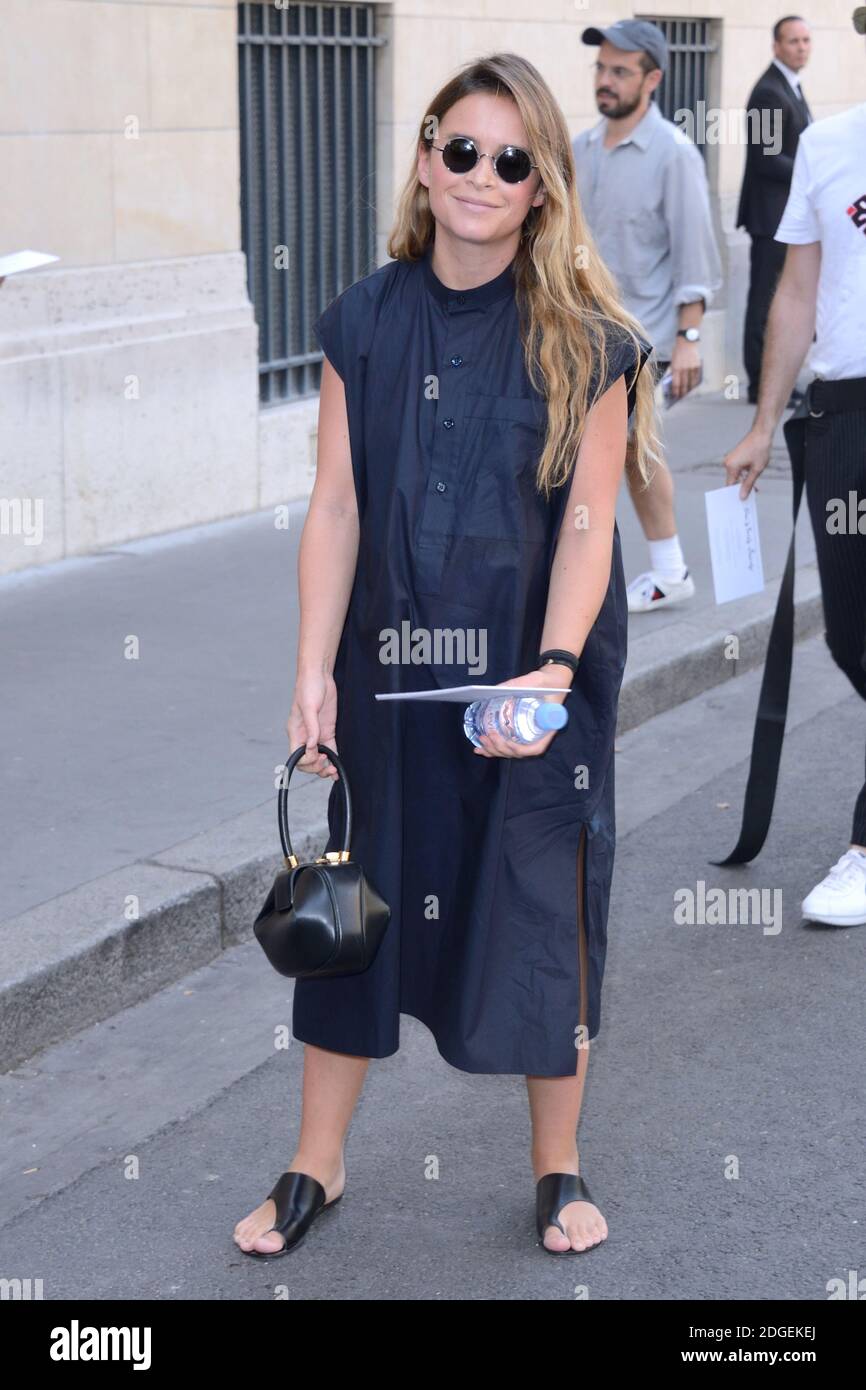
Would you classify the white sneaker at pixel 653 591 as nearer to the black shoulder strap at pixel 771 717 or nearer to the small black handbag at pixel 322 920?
the black shoulder strap at pixel 771 717

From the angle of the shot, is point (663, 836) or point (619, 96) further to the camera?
point (619, 96)

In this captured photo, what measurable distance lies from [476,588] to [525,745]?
33cm

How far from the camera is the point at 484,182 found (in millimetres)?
2959

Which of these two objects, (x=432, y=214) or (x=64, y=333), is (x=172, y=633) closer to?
(x=64, y=333)

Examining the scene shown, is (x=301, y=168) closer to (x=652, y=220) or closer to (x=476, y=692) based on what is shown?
(x=652, y=220)

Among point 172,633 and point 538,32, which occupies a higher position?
point 538,32

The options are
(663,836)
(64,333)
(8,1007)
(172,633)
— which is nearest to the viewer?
(8,1007)

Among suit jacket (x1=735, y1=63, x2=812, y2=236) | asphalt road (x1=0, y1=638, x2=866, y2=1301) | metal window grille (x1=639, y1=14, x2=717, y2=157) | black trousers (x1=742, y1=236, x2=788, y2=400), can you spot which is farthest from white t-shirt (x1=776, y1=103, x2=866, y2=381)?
metal window grille (x1=639, y1=14, x2=717, y2=157)

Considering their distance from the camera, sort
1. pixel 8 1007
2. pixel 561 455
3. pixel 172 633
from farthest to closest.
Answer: pixel 172 633 < pixel 8 1007 < pixel 561 455

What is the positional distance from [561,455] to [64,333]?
16.4ft

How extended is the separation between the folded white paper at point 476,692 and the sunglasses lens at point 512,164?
0.77 metres

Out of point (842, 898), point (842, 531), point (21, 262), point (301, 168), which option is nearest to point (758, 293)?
point (301, 168)

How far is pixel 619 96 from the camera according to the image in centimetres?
714

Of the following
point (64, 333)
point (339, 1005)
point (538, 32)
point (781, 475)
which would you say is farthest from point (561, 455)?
point (538, 32)
